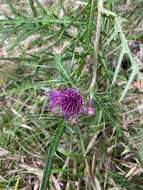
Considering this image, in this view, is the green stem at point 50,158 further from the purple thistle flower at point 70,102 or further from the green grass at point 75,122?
the green grass at point 75,122

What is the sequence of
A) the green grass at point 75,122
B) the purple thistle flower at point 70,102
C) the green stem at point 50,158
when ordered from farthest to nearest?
the green grass at point 75,122 < the purple thistle flower at point 70,102 < the green stem at point 50,158

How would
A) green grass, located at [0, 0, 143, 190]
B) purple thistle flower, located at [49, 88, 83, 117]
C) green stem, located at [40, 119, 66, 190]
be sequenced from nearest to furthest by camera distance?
1. green stem, located at [40, 119, 66, 190]
2. purple thistle flower, located at [49, 88, 83, 117]
3. green grass, located at [0, 0, 143, 190]

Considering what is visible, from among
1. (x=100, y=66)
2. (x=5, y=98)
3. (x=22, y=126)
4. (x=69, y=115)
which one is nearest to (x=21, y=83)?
(x=5, y=98)

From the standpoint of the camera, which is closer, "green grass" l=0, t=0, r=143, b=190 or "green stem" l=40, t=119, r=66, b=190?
"green stem" l=40, t=119, r=66, b=190

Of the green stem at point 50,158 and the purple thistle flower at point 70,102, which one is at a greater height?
the purple thistle flower at point 70,102

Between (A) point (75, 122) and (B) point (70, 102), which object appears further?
(A) point (75, 122)

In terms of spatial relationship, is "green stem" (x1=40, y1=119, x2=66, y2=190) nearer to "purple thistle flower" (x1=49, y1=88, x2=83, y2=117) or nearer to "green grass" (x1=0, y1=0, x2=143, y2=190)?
"purple thistle flower" (x1=49, y1=88, x2=83, y2=117)

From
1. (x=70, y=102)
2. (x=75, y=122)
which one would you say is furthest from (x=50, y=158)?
(x=75, y=122)

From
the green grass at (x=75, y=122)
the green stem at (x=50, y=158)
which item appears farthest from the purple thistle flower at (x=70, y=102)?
the green grass at (x=75, y=122)

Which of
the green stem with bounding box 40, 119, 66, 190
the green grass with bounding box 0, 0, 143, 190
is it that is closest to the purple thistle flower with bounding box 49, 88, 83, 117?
the green stem with bounding box 40, 119, 66, 190

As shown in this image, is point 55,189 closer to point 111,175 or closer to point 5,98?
point 111,175

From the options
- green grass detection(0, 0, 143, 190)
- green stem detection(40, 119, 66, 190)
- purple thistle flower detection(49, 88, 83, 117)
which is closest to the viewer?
green stem detection(40, 119, 66, 190)

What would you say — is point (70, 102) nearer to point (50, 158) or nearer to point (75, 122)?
point (50, 158)
